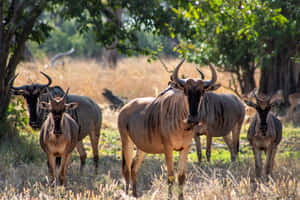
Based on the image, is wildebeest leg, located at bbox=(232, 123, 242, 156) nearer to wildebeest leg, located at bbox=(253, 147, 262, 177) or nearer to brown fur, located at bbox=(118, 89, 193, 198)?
wildebeest leg, located at bbox=(253, 147, 262, 177)

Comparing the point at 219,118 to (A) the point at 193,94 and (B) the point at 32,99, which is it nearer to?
(A) the point at 193,94

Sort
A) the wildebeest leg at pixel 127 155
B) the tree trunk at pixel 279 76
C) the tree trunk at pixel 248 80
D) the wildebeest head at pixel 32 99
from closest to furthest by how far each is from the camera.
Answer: the wildebeest leg at pixel 127 155
the wildebeest head at pixel 32 99
the tree trunk at pixel 248 80
the tree trunk at pixel 279 76

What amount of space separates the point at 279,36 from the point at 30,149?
9.92 metres

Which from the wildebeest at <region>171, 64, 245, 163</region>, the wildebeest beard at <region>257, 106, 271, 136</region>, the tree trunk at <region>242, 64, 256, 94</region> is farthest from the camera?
the tree trunk at <region>242, 64, 256, 94</region>

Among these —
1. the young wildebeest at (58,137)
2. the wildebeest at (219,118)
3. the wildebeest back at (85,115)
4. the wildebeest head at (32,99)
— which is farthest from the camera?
the wildebeest at (219,118)

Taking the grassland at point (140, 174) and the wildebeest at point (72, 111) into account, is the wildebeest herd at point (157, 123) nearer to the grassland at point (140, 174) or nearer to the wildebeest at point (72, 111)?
the wildebeest at point (72, 111)

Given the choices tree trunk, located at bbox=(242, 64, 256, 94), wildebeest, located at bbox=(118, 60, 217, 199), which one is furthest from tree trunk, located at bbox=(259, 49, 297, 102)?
wildebeest, located at bbox=(118, 60, 217, 199)

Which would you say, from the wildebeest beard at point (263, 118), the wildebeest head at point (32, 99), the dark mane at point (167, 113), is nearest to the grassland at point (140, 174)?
the dark mane at point (167, 113)

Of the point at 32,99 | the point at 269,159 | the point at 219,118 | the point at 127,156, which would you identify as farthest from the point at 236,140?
the point at 32,99

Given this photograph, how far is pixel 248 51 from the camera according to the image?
1470cm

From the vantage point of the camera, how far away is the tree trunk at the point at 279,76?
1734cm

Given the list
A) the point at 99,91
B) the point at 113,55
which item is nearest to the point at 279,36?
the point at 99,91

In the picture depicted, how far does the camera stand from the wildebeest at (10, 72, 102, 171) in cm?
764

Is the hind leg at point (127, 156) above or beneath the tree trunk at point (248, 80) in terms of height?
beneath
